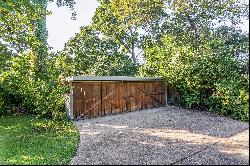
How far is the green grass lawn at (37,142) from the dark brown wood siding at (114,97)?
203cm

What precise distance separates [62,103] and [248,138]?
11630mm

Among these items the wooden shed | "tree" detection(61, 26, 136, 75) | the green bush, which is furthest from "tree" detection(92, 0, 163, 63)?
the green bush

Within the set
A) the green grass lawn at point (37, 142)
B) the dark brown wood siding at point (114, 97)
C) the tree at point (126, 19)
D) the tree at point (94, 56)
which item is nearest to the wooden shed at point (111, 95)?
the dark brown wood siding at point (114, 97)

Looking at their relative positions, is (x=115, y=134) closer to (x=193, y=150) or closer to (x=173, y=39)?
(x=193, y=150)

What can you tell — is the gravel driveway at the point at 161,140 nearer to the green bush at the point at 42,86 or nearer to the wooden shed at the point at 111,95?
the wooden shed at the point at 111,95

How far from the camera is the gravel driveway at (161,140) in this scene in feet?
25.7

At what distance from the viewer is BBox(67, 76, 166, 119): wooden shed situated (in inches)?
651

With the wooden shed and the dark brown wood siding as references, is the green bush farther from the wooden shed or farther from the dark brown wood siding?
the dark brown wood siding

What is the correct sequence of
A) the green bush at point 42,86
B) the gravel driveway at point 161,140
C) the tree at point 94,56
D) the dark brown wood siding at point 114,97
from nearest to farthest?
1. the gravel driveway at point 161,140
2. the green bush at point 42,86
3. the dark brown wood siding at point 114,97
4. the tree at point 94,56

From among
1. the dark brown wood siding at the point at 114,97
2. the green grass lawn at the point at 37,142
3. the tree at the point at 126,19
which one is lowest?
the green grass lawn at the point at 37,142

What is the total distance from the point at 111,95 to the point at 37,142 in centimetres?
770

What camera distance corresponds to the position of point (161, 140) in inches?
438

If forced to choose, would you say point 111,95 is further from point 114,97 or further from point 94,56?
point 94,56

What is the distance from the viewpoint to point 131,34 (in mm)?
32594
